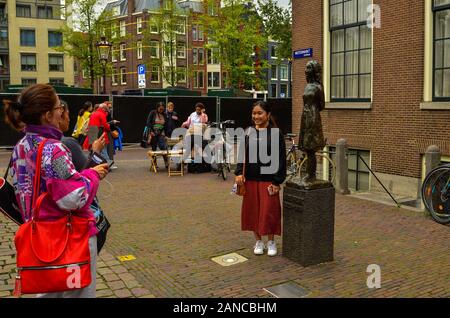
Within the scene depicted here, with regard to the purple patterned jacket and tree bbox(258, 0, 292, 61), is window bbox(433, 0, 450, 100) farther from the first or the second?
tree bbox(258, 0, 292, 61)

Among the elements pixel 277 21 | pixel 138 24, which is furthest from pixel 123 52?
pixel 277 21

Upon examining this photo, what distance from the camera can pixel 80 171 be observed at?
313 cm

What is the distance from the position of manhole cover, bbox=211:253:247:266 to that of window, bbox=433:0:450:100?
21.9 ft

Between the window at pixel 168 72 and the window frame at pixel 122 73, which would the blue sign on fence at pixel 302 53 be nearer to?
the window at pixel 168 72

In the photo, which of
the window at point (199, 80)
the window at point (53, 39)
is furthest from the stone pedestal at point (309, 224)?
the window at point (53, 39)

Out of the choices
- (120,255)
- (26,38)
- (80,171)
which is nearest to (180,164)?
(120,255)

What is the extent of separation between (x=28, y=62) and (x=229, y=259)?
59.1m

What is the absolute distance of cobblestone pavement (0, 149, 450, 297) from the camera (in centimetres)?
484

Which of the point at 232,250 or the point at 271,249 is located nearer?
the point at 271,249

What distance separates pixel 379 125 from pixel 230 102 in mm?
13732

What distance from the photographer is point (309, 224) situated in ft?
17.9

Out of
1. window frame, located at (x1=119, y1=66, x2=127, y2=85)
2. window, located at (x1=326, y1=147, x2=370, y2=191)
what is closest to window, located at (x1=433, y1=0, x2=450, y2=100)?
window, located at (x1=326, y1=147, x2=370, y2=191)

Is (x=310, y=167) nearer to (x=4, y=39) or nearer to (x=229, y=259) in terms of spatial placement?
(x=229, y=259)
